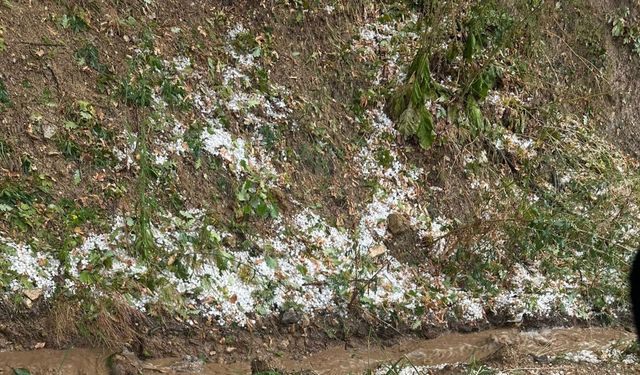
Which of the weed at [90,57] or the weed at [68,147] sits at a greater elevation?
the weed at [90,57]

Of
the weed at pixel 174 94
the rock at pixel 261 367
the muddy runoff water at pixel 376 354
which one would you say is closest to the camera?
the muddy runoff water at pixel 376 354

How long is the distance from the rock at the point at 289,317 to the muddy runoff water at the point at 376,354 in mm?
265

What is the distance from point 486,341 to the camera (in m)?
5.41

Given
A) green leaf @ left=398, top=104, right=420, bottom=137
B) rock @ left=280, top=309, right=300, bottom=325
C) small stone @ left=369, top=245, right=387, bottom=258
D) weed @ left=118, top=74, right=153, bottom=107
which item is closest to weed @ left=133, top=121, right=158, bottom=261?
weed @ left=118, top=74, right=153, bottom=107

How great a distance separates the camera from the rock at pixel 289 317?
4973 mm

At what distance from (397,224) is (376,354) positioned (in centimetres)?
123

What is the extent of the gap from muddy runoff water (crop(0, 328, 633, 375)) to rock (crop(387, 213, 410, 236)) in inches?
37.7

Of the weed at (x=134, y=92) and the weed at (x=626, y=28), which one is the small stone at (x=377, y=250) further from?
the weed at (x=626, y=28)

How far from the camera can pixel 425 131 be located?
6.46 meters

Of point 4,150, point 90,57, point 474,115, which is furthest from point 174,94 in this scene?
point 474,115

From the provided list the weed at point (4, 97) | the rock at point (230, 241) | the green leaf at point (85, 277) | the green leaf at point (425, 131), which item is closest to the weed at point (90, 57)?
the weed at point (4, 97)

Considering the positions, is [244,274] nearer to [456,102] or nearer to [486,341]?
[486,341]

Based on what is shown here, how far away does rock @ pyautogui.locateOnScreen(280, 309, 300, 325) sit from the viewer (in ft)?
16.3

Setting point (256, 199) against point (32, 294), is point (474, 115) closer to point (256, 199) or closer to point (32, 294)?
point (256, 199)
